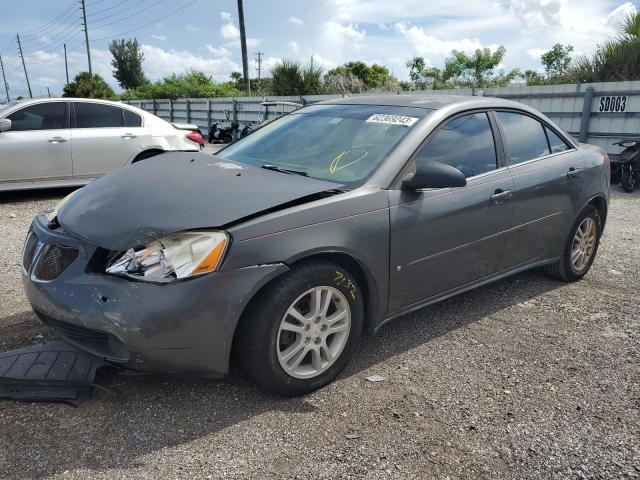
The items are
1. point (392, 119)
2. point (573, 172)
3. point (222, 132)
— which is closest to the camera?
point (392, 119)

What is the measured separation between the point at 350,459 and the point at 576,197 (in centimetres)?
309

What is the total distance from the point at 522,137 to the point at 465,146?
75 centimetres

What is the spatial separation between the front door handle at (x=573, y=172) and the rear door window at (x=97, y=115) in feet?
22.3

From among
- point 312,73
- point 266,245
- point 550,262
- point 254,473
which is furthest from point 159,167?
point 312,73

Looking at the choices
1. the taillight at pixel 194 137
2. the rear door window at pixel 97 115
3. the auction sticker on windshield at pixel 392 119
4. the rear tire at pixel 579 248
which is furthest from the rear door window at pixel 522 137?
the rear door window at pixel 97 115

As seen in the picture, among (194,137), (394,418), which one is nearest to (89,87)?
(194,137)

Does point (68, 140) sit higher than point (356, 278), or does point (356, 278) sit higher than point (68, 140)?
point (68, 140)

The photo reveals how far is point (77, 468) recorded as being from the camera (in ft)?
7.46

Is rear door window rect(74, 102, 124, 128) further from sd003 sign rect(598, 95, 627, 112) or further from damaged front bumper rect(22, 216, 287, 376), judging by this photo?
sd003 sign rect(598, 95, 627, 112)

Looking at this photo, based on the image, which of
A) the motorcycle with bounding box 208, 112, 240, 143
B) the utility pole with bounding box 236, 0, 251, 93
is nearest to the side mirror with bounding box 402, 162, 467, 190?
the motorcycle with bounding box 208, 112, 240, 143

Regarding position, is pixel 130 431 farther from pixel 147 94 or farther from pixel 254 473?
pixel 147 94

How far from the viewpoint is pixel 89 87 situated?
39.2m

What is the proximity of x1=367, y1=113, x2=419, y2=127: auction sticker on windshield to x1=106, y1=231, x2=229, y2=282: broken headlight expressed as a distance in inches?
60.0

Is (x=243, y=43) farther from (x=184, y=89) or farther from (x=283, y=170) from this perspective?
(x=283, y=170)
